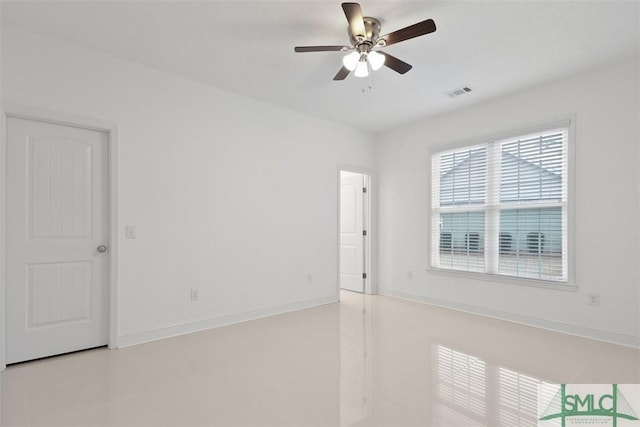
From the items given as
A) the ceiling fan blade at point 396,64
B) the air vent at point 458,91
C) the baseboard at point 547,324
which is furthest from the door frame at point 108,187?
the baseboard at point 547,324

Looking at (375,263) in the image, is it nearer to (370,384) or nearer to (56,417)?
(370,384)

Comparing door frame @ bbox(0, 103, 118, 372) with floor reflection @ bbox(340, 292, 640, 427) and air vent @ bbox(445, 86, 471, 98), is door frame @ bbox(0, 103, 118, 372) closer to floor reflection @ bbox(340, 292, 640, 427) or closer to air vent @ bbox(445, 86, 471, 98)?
floor reflection @ bbox(340, 292, 640, 427)

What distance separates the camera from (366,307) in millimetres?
4699

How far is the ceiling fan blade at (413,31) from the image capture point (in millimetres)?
2201

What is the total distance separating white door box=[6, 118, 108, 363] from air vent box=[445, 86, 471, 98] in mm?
3740

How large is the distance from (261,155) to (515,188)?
3157 mm

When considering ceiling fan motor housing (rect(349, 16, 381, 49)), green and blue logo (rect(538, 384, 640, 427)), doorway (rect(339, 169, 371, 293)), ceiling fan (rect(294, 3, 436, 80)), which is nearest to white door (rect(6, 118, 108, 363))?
ceiling fan (rect(294, 3, 436, 80))

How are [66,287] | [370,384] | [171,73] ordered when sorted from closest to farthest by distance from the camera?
[370,384], [66,287], [171,73]

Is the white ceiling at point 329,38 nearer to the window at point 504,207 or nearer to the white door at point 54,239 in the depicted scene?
the window at point 504,207

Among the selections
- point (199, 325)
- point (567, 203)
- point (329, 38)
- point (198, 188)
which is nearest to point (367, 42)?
point (329, 38)

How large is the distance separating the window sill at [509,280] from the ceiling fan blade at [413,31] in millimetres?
3091

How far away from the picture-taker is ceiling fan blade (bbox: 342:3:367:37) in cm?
212

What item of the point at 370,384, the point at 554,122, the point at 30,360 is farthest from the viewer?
the point at 554,122

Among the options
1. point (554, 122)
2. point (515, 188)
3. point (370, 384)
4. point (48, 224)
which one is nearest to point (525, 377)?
point (370, 384)
